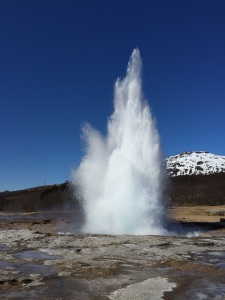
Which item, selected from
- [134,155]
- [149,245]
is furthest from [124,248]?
[134,155]

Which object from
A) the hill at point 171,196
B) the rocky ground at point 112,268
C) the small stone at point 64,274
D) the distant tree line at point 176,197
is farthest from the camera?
the hill at point 171,196

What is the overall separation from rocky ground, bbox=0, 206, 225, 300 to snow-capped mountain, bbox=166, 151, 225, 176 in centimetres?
12228

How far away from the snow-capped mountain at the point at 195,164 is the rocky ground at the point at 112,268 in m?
122

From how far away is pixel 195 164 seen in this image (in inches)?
6437

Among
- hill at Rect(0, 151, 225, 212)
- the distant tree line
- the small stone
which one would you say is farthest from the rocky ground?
the distant tree line

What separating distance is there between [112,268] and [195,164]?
157 metres

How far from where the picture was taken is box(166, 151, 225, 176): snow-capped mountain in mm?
143750

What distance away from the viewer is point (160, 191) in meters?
20.9

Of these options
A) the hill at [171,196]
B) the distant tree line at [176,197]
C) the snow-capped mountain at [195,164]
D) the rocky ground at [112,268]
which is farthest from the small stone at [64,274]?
the snow-capped mountain at [195,164]

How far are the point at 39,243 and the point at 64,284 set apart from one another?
7.05 meters

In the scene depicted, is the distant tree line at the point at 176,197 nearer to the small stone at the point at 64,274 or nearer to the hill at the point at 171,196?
the hill at the point at 171,196

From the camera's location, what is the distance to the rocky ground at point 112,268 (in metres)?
8.05

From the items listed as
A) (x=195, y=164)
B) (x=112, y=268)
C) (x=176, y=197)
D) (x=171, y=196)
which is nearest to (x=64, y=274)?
(x=112, y=268)

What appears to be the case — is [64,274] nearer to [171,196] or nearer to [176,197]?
[171,196]
